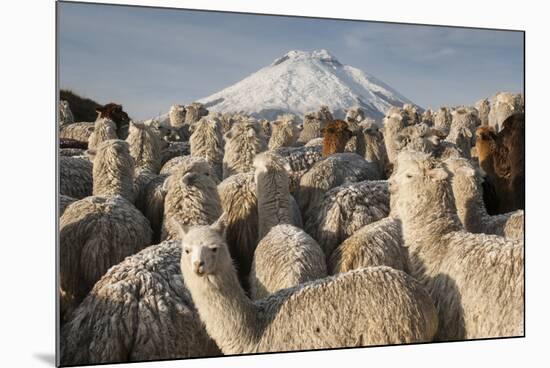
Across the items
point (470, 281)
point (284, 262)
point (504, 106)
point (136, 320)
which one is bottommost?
point (136, 320)

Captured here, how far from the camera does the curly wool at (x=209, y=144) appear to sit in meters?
6.64

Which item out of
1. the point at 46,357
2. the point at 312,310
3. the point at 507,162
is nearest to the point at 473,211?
the point at 507,162

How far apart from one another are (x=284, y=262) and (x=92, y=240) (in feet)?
4.28

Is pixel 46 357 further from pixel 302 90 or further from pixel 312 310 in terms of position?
pixel 302 90

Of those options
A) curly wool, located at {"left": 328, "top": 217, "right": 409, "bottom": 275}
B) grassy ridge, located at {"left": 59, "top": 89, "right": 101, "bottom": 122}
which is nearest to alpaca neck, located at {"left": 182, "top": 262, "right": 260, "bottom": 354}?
curly wool, located at {"left": 328, "top": 217, "right": 409, "bottom": 275}

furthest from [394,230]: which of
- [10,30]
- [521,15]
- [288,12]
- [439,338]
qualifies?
[10,30]

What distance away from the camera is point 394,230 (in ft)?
17.0

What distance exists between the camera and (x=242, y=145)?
639 cm

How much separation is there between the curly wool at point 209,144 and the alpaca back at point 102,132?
2.92ft

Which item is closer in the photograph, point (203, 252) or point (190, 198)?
point (203, 252)

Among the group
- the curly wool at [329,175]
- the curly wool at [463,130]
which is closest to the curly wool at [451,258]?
the curly wool at [329,175]

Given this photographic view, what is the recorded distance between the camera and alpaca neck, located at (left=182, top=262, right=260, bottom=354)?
406 centimetres

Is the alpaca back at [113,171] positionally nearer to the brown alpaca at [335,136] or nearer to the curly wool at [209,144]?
the curly wool at [209,144]

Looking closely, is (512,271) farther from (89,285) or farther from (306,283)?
(89,285)
